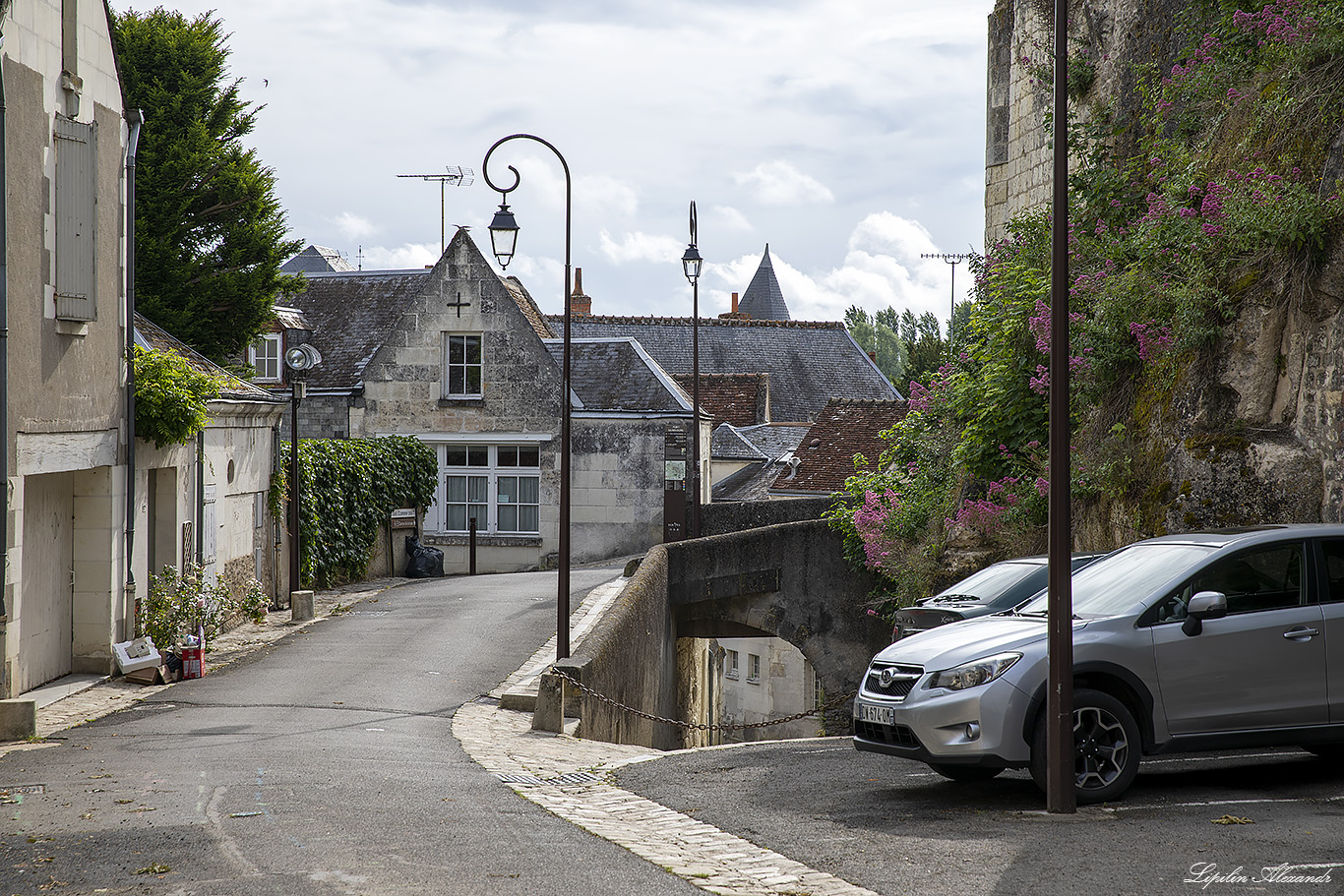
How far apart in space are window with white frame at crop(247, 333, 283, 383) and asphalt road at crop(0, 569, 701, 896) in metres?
14.2

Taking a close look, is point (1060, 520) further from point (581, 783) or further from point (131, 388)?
point (131, 388)

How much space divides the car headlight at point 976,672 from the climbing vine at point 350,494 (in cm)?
1412

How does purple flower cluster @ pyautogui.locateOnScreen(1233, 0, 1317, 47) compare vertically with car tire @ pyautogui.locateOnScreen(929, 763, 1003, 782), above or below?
above

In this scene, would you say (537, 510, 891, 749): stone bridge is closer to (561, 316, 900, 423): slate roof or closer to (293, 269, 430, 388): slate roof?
(293, 269, 430, 388): slate roof

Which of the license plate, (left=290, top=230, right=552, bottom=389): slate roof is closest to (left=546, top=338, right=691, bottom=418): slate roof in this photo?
(left=290, top=230, right=552, bottom=389): slate roof

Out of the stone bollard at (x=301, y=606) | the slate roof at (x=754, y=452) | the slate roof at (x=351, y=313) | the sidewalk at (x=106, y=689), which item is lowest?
the sidewalk at (x=106, y=689)

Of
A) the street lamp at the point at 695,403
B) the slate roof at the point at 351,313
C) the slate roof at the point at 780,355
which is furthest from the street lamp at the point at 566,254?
the slate roof at the point at 780,355

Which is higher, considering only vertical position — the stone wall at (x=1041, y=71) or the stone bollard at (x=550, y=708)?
the stone wall at (x=1041, y=71)

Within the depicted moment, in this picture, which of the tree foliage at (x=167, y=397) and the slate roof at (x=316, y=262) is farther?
the slate roof at (x=316, y=262)

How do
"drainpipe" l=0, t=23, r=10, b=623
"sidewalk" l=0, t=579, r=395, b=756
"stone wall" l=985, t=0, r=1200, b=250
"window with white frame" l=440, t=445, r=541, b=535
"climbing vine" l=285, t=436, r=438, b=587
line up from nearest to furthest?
"drainpipe" l=0, t=23, r=10, b=623 → "sidewalk" l=0, t=579, r=395, b=756 → "stone wall" l=985, t=0, r=1200, b=250 → "climbing vine" l=285, t=436, r=438, b=587 → "window with white frame" l=440, t=445, r=541, b=535

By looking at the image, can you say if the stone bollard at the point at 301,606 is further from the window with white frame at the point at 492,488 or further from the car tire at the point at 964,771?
the car tire at the point at 964,771

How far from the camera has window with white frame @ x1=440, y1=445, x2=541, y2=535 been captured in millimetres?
29219

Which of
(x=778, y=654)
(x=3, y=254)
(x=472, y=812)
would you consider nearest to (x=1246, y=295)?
(x=472, y=812)

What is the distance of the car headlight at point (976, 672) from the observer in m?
6.90
